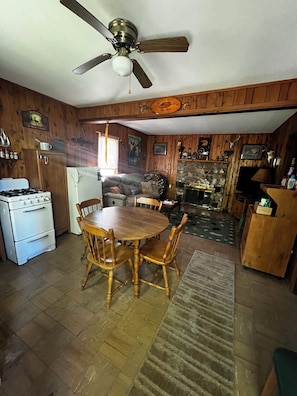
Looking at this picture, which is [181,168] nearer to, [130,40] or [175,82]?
[175,82]

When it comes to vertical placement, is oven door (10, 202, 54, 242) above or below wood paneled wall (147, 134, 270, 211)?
below

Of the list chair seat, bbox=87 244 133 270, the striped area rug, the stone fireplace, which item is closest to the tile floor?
the striped area rug

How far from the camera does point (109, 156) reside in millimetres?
4730

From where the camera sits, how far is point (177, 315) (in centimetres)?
158

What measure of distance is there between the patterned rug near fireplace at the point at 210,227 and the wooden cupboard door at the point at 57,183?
2.23 metres

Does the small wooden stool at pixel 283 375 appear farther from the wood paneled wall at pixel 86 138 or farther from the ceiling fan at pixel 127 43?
the wood paneled wall at pixel 86 138

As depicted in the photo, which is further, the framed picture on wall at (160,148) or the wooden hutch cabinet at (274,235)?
the framed picture on wall at (160,148)

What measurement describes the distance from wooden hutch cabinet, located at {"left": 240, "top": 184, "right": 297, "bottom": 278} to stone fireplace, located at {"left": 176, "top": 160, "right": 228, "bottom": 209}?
3.20 m

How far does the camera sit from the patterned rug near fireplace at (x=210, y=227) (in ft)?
11.0

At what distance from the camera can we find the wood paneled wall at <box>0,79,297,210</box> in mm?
2514

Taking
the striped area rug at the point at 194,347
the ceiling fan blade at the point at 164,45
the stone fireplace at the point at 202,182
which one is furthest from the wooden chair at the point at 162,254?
the stone fireplace at the point at 202,182

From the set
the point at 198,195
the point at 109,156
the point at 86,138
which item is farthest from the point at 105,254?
the point at 198,195

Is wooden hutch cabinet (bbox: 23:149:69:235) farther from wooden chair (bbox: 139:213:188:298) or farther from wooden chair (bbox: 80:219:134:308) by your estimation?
wooden chair (bbox: 139:213:188:298)

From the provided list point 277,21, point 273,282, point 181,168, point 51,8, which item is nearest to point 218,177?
point 181,168
